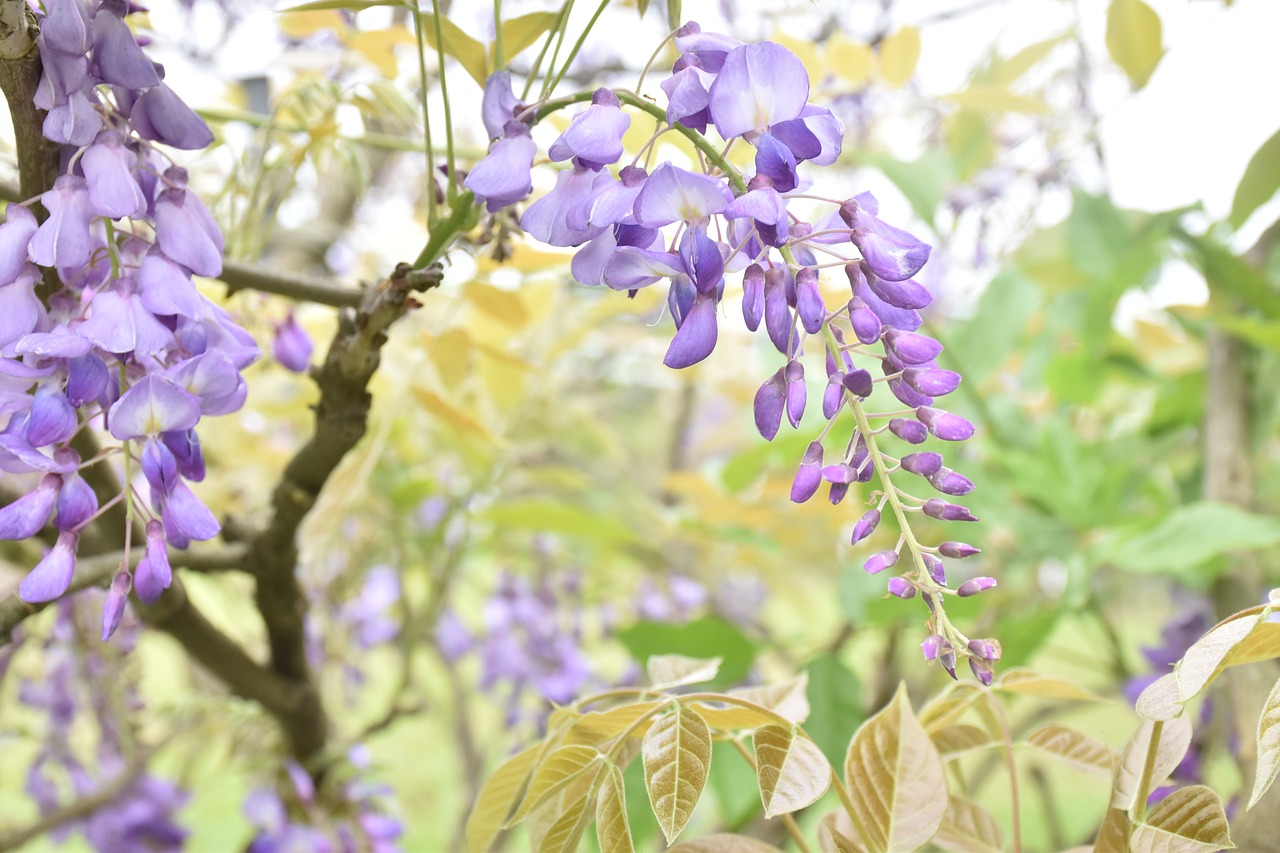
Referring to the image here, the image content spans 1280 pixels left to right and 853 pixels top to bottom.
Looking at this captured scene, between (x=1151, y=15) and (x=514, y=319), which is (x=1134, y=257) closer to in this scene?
(x=1151, y=15)

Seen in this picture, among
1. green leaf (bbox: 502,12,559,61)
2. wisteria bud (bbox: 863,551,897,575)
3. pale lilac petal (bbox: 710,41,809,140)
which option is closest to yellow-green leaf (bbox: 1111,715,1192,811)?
wisteria bud (bbox: 863,551,897,575)

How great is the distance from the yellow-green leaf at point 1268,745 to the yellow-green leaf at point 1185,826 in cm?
4

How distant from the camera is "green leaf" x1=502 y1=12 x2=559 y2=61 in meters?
0.36

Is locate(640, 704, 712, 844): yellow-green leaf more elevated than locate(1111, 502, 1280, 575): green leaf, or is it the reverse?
locate(640, 704, 712, 844): yellow-green leaf

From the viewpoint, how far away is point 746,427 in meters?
1.04

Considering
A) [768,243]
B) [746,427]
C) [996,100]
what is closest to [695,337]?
[768,243]

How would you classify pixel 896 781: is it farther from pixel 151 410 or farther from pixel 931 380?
pixel 151 410

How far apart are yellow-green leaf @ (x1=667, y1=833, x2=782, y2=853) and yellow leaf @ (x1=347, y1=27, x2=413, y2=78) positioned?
1.45ft

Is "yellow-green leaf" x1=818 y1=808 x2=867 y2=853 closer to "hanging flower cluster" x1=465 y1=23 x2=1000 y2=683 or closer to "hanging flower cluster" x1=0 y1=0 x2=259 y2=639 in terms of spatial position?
"hanging flower cluster" x1=465 y1=23 x2=1000 y2=683

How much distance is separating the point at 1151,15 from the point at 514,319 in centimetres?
51

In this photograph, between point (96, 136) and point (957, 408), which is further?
point (957, 408)

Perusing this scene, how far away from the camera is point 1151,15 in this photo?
0.70 metres

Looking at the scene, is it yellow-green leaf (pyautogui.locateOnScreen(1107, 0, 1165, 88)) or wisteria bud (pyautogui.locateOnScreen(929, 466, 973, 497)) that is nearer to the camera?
wisteria bud (pyautogui.locateOnScreen(929, 466, 973, 497))

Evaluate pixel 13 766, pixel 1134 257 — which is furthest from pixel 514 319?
pixel 13 766
